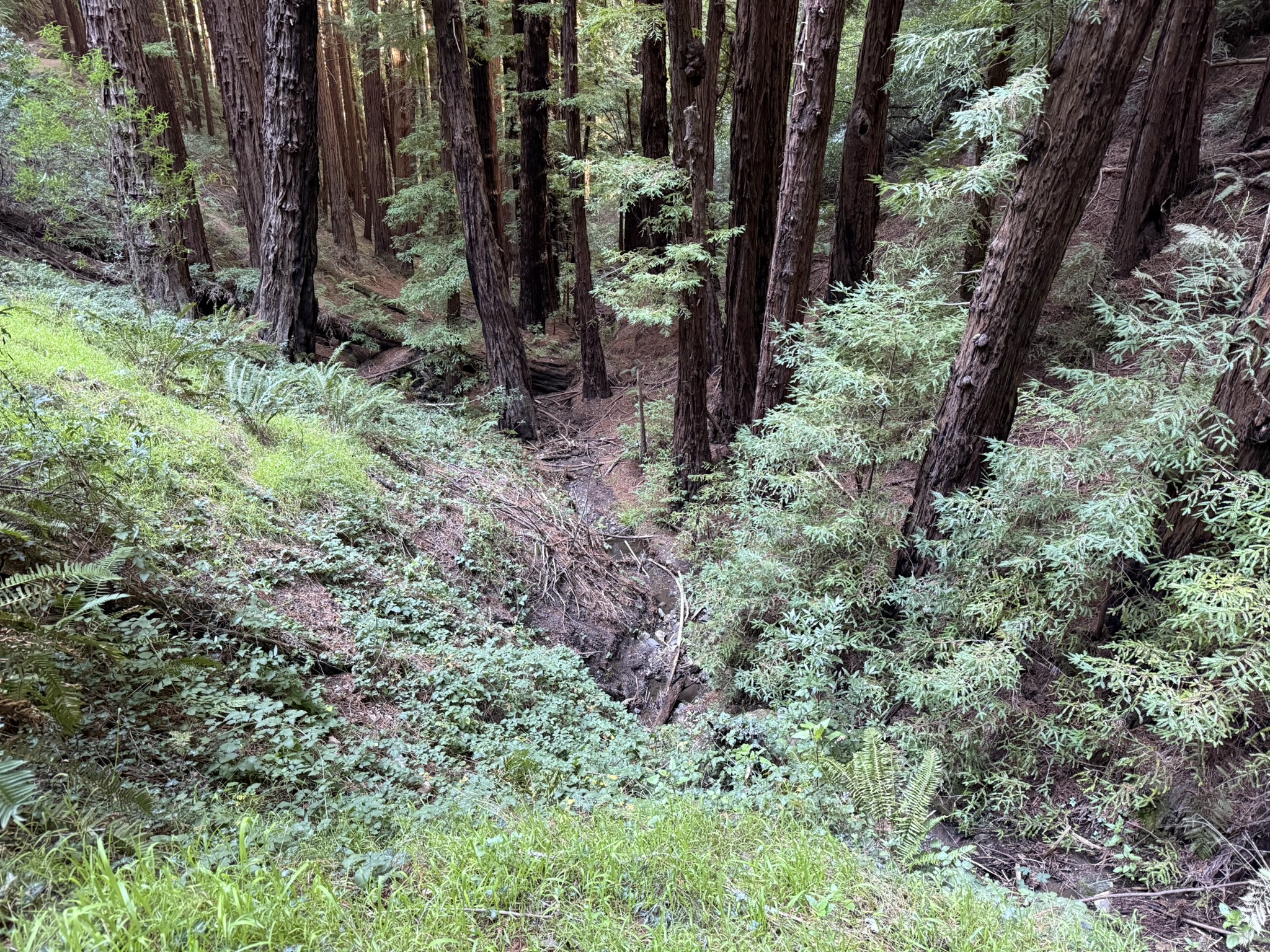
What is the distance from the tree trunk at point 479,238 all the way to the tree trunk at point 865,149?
5.04 metres

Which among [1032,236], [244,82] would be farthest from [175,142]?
[1032,236]

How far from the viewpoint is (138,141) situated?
7535mm

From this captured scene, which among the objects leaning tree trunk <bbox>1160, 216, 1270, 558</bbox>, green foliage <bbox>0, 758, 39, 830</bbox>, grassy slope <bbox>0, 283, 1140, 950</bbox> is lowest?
grassy slope <bbox>0, 283, 1140, 950</bbox>

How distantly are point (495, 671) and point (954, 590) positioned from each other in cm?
316

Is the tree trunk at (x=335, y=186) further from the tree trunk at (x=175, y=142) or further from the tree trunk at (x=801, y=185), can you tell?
the tree trunk at (x=801, y=185)

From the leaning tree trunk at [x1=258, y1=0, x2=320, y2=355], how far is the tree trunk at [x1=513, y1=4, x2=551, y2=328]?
12.5 ft

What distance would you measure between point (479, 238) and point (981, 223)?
7.06 meters

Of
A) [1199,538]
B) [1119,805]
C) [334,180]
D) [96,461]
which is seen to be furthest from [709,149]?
[334,180]

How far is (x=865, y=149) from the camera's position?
8.32 meters

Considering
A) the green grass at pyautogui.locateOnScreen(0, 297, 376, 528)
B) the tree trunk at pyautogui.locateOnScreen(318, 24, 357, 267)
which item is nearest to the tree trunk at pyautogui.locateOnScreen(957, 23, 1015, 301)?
the green grass at pyautogui.locateOnScreen(0, 297, 376, 528)

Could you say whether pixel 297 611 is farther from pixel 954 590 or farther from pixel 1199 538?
pixel 1199 538

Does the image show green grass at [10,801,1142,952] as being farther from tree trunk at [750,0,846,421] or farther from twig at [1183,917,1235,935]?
tree trunk at [750,0,846,421]

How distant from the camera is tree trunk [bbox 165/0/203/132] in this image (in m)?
18.3

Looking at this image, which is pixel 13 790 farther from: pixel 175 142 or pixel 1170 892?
pixel 175 142
